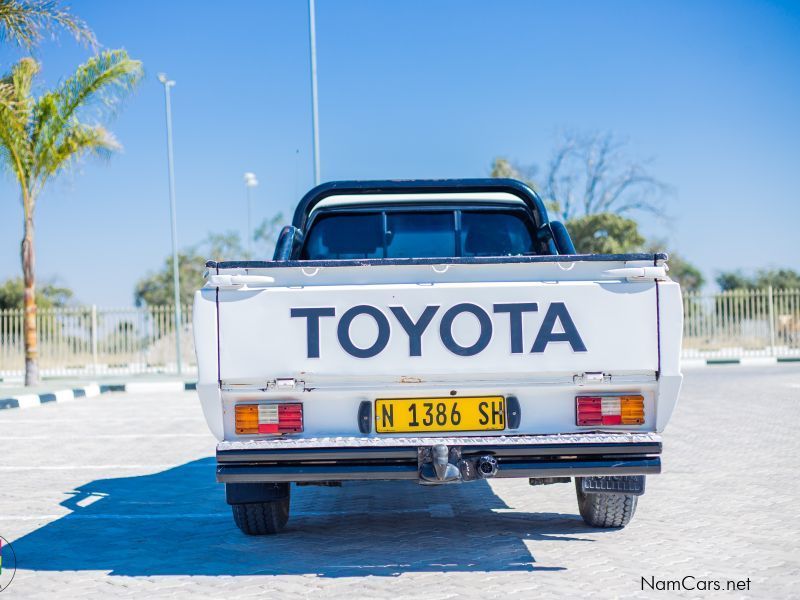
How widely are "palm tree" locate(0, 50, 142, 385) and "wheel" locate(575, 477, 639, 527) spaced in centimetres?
1615

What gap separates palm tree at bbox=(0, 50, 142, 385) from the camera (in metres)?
19.0

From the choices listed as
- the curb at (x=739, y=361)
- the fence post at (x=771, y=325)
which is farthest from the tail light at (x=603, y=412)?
the fence post at (x=771, y=325)

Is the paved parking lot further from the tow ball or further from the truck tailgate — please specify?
the truck tailgate

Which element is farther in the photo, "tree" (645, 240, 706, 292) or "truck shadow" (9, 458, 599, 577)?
"tree" (645, 240, 706, 292)

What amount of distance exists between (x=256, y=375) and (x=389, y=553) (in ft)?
4.27

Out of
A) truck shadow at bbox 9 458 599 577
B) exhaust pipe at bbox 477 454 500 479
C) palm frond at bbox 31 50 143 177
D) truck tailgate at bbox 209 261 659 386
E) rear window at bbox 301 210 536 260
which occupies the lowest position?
truck shadow at bbox 9 458 599 577

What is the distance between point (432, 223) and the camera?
7137mm

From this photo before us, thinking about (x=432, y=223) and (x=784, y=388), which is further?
(x=784, y=388)

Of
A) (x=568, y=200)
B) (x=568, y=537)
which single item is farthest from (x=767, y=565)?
(x=568, y=200)

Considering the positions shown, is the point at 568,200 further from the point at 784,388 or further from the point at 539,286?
the point at 539,286

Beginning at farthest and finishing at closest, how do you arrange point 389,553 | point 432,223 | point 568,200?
point 568,200, point 432,223, point 389,553

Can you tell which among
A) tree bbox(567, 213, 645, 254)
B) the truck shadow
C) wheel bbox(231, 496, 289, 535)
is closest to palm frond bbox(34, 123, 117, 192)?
the truck shadow

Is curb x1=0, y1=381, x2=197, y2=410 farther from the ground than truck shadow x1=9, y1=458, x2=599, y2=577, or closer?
closer

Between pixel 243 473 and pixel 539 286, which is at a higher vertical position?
pixel 539 286
